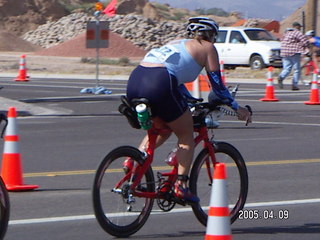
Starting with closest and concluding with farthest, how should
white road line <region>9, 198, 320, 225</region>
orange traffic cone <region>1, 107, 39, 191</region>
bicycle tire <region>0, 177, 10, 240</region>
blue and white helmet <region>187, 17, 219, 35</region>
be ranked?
1. bicycle tire <region>0, 177, 10, 240</region>
2. blue and white helmet <region>187, 17, 219, 35</region>
3. white road line <region>9, 198, 320, 225</region>
4. orange traffic cone <region>1, 107, 39, 191</region>

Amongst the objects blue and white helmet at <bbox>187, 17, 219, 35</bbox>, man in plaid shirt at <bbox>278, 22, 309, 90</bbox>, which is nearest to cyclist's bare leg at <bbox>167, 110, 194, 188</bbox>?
blue and white helmet at <bbox>187, 17, 219, 35</bbox>

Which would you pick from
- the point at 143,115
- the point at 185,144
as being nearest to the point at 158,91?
the point at 143,115

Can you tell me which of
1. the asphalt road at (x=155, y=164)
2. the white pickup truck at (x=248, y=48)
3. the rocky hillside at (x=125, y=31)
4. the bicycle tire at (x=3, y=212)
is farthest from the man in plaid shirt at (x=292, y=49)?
the rocky hillside at (x=125, y=31)

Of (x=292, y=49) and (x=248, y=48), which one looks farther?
(x=248, y=48)

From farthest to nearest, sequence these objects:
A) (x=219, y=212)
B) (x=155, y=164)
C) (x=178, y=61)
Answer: (x=155, y=164)
(x=178, y=61)
(x=219, y=212)

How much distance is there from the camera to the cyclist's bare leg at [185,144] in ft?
24.2

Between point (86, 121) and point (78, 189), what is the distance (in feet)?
26.1

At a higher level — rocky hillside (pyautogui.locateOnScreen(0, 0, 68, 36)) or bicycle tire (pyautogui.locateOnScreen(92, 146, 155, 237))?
bicycle tire (pyautogui.locateOnScreen(92, 146, 155, 237))

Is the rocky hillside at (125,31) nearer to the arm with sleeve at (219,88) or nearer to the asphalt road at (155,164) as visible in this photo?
the asphalt road at (155,164)

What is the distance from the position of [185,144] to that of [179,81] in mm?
537

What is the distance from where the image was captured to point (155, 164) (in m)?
11.6

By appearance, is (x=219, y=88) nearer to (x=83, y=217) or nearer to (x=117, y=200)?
(x=117, y=200)

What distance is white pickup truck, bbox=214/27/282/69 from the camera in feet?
110

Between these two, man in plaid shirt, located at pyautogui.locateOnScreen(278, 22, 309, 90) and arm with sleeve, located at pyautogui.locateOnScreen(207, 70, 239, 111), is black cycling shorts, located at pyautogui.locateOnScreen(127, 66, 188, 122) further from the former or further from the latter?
man in plaid shirt, located at pyautogui.locateOnScreen(278, 22, 309, 90)
